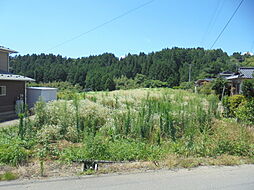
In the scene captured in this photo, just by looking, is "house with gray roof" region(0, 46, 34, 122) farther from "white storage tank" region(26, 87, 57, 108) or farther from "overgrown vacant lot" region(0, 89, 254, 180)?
"overgrown vacant lot" region(0, 89, 254, 180)

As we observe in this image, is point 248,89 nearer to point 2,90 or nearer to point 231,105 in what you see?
point 231,105

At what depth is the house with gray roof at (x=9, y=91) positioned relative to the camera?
29.3ft

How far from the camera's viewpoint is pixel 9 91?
9422 mm

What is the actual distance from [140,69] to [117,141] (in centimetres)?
4678

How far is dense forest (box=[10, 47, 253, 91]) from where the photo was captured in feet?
129

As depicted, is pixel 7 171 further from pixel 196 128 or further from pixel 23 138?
pixel 196 128

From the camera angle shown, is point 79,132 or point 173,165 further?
point 79,132

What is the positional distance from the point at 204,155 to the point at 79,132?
295cm

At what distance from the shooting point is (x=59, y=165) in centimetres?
305

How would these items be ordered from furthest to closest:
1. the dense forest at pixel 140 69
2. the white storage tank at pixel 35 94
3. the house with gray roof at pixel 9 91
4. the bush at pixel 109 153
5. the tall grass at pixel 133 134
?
the dense forest at pixel 140 69
the white storage tank at pixel 35 94
the house with gray roof at pixel 9 91
the tall grass at pixel 133 134
the bush at pixel 109 153

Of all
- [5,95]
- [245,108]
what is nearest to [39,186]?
[245,108]

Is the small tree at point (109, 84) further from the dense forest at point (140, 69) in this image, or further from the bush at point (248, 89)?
the bush at point (248, 89)

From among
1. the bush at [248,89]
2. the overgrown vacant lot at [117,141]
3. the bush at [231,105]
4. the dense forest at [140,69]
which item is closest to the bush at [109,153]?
the overgrown vacant lot at [117,141]

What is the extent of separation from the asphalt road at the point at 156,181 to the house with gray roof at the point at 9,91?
23.5 feet
